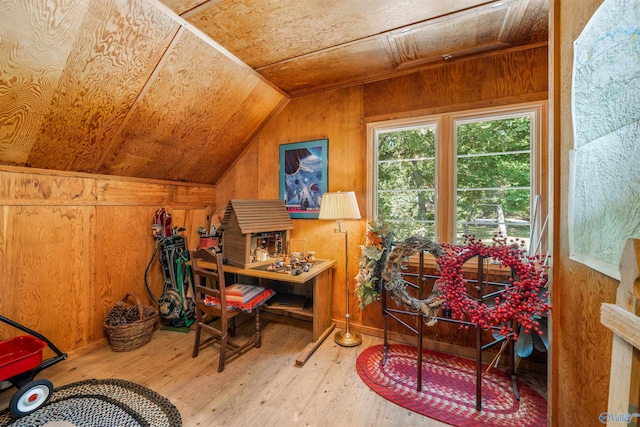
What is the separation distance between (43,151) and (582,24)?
328 cm

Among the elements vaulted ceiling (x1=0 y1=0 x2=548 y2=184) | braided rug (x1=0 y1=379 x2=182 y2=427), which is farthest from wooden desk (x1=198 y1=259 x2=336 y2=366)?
vaulted ceiling (x1=0 y1=0 x2=548 y2=184)

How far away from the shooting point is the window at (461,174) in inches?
81.5

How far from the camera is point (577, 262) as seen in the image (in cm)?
95

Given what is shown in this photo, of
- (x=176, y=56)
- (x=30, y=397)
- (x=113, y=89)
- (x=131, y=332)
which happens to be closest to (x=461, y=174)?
(x=176, y=56)

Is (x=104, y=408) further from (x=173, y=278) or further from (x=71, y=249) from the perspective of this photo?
(x=71, y=249)

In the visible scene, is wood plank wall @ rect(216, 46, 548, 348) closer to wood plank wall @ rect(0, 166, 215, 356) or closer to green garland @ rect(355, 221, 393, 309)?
green garland @ rect(355, 221, 393, 309)

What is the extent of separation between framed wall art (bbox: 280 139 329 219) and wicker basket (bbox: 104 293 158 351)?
176 centimetres

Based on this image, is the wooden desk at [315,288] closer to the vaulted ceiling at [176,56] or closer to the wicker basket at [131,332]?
the wicker basket at [131,332]

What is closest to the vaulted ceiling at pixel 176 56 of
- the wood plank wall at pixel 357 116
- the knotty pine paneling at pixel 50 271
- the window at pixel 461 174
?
the wood plank wall at pixel 357 116

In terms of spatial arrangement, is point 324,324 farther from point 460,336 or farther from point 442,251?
point 442,251

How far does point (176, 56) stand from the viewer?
6.36ft

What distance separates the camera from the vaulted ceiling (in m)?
1.55

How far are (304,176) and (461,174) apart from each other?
62.3 inches

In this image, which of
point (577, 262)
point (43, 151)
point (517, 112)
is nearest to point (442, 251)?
point (577, 262)
